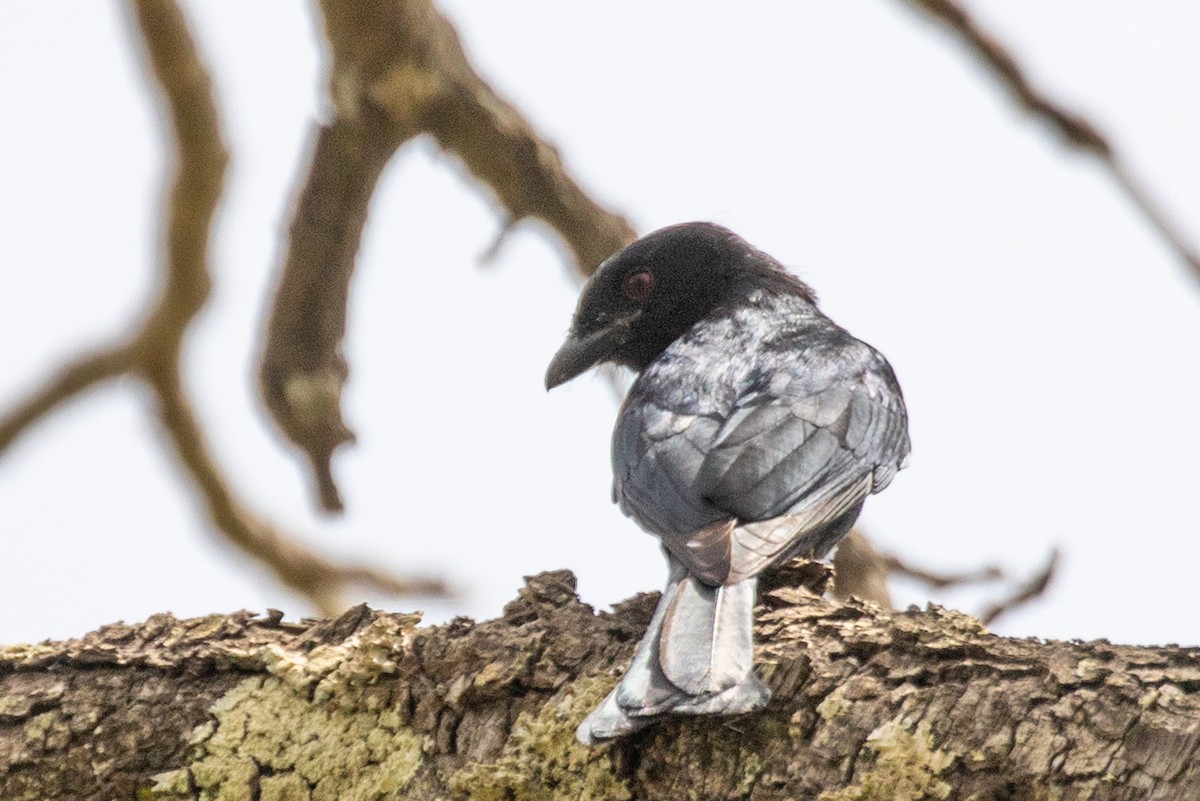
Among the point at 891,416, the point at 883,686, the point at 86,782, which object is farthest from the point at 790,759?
the point at 891,416

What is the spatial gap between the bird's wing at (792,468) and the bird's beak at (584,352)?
3.73ft

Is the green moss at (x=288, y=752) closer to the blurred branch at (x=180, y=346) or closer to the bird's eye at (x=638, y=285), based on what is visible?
the blurred branch at (x=180, y=346)

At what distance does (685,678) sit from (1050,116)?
7.80 feet

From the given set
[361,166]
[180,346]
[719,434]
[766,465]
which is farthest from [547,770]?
[180,346]

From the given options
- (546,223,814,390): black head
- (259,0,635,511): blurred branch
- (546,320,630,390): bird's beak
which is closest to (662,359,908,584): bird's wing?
(546,223,814,390): black head

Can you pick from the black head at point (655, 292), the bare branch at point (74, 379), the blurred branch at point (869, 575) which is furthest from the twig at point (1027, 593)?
the bare branch at point (74, 379)

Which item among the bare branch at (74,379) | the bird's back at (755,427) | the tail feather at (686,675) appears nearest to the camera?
the tail feather at (686,675)

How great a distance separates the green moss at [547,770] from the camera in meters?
2.97

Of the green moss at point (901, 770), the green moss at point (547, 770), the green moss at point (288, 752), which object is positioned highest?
the green moss at point (288, 752)

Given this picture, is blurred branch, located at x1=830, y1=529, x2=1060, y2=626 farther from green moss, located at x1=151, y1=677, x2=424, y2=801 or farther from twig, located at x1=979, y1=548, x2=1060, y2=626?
green moss, located at x1=151, y1=677, x2=424, y2=801

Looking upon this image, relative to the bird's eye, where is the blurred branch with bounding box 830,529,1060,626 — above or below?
below

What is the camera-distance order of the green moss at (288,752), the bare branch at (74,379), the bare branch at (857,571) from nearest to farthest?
the green moss at (288,752), the bare branch at (857,571), the bare branch at (74,379)

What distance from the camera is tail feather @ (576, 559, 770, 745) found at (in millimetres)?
2871

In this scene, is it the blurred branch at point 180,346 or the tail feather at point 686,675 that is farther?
the blurred branch at point 180,346
